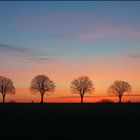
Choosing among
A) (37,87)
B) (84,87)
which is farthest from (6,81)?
(84,87)
